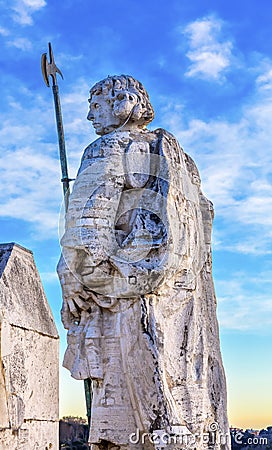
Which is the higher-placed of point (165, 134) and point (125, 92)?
point (125, 92)

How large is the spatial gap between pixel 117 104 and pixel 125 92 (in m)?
0.12

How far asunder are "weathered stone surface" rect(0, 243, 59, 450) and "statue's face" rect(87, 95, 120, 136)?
1281mm

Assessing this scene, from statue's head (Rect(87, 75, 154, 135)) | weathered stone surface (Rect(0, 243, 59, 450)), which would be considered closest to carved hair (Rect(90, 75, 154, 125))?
statue's head (Rect(87, 75, 154, 135))

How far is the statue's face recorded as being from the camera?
7.18 meters

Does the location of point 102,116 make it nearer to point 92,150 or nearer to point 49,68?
point 92,150

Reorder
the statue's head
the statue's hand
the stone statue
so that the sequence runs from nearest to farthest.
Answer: the stone statue, the statue's hand, the statue's head

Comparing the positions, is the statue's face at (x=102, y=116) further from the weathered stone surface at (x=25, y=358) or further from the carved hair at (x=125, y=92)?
the weathered stone surface at (x=25, y=358)

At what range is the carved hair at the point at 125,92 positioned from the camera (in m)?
7.12

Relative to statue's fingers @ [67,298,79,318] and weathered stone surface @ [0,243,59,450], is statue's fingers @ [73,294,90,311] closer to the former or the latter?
statue's fingers @ [67,298,79,318]

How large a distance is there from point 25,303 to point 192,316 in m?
1.41

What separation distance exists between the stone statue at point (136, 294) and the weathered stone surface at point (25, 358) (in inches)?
15.9

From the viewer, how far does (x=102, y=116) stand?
7.22m

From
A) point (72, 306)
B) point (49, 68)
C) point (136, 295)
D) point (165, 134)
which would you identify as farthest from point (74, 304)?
point (49, 68)

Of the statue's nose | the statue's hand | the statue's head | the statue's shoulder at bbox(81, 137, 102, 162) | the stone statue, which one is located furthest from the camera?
the statue's nose
